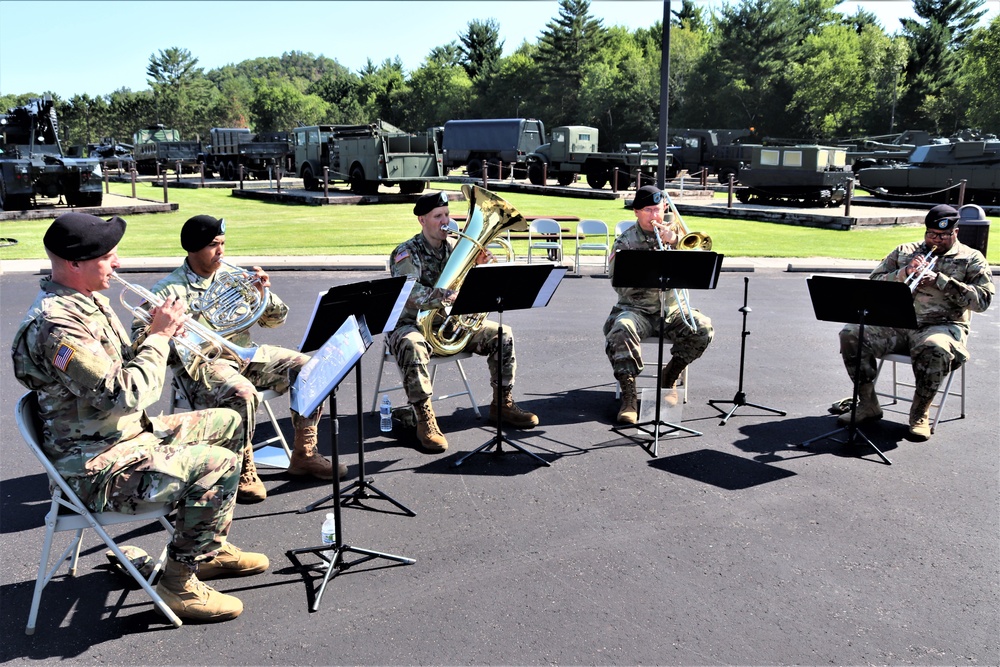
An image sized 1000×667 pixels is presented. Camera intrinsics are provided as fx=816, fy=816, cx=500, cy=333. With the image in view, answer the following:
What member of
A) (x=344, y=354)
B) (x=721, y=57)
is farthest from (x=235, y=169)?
(x=721, y=57)

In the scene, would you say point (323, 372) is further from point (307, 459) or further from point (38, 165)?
point (38, 165)

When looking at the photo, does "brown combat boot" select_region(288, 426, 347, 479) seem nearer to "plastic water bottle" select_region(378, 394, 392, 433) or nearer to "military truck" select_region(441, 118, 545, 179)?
"plastic water bottle" select_region(378, 394, 392, 433)

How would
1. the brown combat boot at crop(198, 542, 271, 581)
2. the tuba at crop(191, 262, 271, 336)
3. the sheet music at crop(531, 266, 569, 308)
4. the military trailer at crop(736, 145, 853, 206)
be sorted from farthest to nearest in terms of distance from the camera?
the military trailer at crop(736, 145, 853, 206)
the sheet music at crop(531, 266, 569, 308)
the tuba at crop(191, 262, 271, 336)
the brown combat boot at crop(198, 542, 271, 581)

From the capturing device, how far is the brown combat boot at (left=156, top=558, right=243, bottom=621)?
381 cm

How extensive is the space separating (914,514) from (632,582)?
2.04 metres

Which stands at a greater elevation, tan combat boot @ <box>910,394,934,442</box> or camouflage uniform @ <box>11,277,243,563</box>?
camouflage uniform @ <box>11,277,243,563</box>

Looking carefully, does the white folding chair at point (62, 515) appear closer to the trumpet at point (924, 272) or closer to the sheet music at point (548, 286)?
the sheet music at point (548, 286)

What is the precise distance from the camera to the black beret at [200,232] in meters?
5.20

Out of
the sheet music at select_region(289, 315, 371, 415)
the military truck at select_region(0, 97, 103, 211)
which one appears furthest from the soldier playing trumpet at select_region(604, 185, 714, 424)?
the military truck at select_region(0, 97, 103, 211)

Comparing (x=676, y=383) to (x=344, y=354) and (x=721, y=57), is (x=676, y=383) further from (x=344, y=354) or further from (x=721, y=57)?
(x=721, y=57)

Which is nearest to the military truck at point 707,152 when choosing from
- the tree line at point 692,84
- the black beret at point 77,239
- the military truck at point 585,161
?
the military truck at point 585,161

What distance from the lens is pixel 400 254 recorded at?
6.47 m

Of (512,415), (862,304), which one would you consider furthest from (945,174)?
(512,415)

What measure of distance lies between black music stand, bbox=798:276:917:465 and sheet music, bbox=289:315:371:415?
356 centimetres
